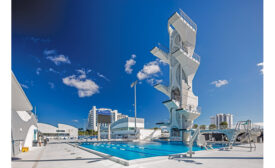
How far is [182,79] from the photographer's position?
2619cm

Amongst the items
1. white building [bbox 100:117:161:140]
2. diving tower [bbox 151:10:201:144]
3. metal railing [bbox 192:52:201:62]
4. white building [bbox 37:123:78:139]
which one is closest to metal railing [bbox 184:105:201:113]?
diving tower [bbox 151:10:201:144]

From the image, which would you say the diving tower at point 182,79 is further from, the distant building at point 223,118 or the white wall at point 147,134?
the distant building at point 223,118

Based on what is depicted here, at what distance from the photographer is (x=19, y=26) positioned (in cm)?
729

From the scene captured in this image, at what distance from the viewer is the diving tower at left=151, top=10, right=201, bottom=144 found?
970 inches

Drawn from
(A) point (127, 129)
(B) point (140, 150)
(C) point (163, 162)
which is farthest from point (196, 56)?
(A) point (127, 129)

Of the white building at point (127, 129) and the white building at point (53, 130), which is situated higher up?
the white building at point (127, 129)

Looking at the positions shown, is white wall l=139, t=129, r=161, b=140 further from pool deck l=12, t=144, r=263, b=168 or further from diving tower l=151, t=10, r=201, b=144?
pool deck l=12, t=144, r=263, b=168

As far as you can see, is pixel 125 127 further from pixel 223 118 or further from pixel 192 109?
pixel 223 118

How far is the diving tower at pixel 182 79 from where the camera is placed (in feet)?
80.8

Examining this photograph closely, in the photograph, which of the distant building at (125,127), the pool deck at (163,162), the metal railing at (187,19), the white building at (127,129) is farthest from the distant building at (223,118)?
the pool deck at (163,162)

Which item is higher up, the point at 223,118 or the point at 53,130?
the point at 53,130

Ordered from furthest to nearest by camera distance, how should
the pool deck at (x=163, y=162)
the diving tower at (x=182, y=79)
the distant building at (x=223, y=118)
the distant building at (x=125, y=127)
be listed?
the distant building at (x=223, y=118)
the distant building at (x=125, y=127)
the diving tower at (x=182, y=79)
the pool deck at (x=163, y=162)

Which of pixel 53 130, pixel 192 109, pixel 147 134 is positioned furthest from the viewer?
pixel 53 130
